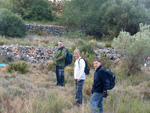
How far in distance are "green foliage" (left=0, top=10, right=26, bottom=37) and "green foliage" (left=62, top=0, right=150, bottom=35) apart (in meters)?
8.59

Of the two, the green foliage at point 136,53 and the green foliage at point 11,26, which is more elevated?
the green foliage at point 11,26

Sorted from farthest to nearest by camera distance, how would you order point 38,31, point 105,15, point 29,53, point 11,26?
point 105,15 → point 38,31 → point 11,26 → point 29,53

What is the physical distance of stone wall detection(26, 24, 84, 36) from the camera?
87.7 ft

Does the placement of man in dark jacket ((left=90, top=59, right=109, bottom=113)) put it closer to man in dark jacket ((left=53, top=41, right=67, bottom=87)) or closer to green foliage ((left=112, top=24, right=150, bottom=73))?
man in dark jacket ((left=53, top=41, right=67, bottom=87))

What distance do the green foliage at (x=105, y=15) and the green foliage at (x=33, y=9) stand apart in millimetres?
3290

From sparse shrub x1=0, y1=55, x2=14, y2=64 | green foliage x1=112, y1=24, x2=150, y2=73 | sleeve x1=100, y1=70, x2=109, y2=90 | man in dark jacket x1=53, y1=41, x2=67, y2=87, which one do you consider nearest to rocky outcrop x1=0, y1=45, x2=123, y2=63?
sparse shrub x1=0, y1=55, x2=14, y2=64

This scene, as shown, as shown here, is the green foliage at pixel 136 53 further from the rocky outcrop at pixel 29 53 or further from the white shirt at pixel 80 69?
the white shirt at pixel 80 69

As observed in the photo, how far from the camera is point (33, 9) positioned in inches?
1256

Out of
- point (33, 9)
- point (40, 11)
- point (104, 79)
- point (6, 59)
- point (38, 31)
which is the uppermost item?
point (33, 9)

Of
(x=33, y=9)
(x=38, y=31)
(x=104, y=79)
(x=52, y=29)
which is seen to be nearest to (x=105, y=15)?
(x=52, y=29)

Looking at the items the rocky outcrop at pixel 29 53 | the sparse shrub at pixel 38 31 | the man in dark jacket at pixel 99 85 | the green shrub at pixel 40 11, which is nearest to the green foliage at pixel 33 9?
the green shrub at pixel 40 11

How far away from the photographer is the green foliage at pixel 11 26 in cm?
2210

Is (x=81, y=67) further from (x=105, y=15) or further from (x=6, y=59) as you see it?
(x=105, y=15)

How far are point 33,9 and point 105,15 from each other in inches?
420
